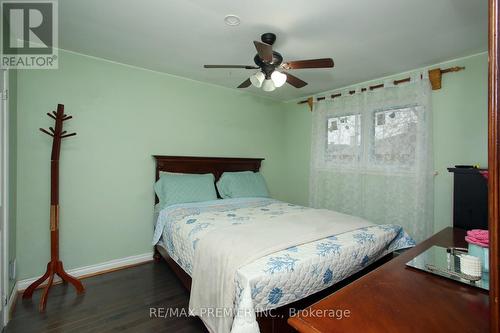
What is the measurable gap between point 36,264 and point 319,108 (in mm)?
3856

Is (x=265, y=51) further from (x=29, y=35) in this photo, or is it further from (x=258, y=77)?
(x=29, y=35)

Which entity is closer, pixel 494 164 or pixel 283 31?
pixel 494 164

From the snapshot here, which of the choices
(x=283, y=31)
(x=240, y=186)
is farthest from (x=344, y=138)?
(x=283, y=31)

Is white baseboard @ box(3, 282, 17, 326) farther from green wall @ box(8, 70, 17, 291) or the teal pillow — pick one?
the teal pillow

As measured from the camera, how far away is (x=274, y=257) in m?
1.47

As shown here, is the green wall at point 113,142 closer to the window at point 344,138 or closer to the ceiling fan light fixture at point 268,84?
the window at point 344,138

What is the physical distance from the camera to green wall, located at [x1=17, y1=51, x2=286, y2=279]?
2.27m

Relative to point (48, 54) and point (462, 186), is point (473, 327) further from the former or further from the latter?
point (48, 54)

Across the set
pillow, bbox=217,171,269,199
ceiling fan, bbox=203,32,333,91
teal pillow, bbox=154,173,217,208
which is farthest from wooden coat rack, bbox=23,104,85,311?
pillow, bbox=217,171,269,199

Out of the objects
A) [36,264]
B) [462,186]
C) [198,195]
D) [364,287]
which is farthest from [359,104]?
[36,264]

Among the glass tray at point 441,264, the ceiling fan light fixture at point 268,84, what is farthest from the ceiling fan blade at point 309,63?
the glass tray at point 441,264

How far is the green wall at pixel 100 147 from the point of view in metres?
2.27

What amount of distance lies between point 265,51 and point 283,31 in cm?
48

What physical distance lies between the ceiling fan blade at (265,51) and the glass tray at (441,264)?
1.53 meters
